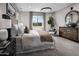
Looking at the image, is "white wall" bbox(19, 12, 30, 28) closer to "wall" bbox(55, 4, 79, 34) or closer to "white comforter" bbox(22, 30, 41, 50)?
"white comforter" bbox(22, 30, 41, 50)

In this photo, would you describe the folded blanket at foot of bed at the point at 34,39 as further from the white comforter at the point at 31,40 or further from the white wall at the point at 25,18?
the white wall at the point at 25,18

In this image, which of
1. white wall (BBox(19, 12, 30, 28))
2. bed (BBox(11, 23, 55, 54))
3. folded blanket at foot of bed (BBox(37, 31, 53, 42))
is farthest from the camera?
folded blanket at foot of bed (BBox(37, 31, 53, 42))

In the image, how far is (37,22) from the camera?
2.56m

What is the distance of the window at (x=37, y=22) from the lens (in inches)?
99.4

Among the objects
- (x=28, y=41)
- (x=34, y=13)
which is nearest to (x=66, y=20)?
(x=34, y=13)

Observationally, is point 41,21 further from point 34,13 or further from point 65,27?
point 65,27

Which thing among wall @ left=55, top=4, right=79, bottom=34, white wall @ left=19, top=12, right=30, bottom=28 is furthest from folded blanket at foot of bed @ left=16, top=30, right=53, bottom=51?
wall @ left=55, top=4, right=79, bottom=34

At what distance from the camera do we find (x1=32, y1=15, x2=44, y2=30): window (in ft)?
8.28

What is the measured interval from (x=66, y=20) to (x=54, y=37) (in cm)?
61

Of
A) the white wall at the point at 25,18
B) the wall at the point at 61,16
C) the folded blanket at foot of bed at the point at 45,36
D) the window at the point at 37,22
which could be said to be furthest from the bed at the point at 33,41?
the wall at the point at 61,16

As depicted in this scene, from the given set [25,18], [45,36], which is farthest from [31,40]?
[25,18]

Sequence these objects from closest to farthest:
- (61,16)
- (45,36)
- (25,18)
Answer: (25,18) < (61,16) < (45,36)

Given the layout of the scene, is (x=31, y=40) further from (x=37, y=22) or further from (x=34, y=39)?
(x=37, y=22)

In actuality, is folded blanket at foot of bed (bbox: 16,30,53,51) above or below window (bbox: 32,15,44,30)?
below
